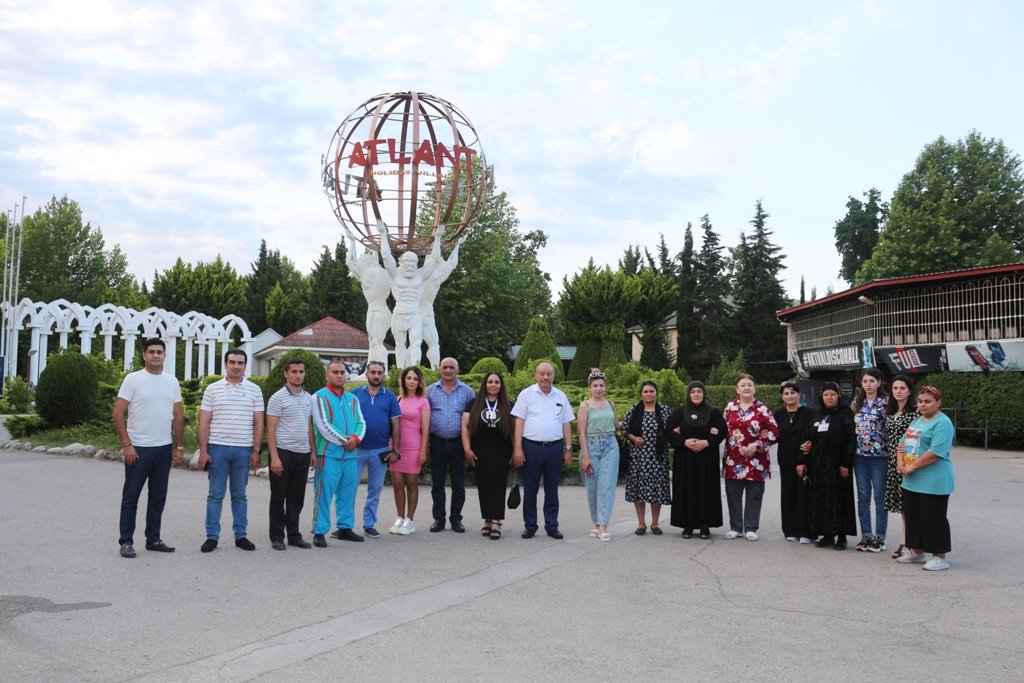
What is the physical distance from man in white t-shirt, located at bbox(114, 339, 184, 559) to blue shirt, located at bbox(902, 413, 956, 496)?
6.61 m

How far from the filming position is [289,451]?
825 centimetres

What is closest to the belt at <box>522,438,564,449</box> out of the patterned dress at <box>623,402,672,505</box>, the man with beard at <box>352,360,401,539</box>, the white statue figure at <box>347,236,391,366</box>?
the patterned dress at <box>623,402,672,505</box>

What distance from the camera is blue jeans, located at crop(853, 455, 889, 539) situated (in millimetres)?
8508

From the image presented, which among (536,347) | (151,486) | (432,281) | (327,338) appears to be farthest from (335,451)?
(327,338)

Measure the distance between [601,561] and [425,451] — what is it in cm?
228

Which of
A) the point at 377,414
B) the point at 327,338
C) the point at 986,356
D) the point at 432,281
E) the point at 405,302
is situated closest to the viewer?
the point at 377,414

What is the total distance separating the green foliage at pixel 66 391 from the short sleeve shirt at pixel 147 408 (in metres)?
13.1

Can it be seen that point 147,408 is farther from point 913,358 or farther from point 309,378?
point 913,358

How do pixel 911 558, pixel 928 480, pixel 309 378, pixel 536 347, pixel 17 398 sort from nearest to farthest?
pixel 928 480
pixel 911 558
pixel 309 378
pixel 536 347
pixel 17 398

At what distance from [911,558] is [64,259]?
2679 inches

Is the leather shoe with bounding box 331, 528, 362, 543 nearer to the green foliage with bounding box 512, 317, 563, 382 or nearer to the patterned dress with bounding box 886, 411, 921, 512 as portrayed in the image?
the patterned dress with bounding box 886, 411, 921, 512

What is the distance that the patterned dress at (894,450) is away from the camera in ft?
27.7

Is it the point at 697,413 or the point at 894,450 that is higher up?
the point at 697,413

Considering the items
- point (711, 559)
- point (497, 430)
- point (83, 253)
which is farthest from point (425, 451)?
point (83, 253)
